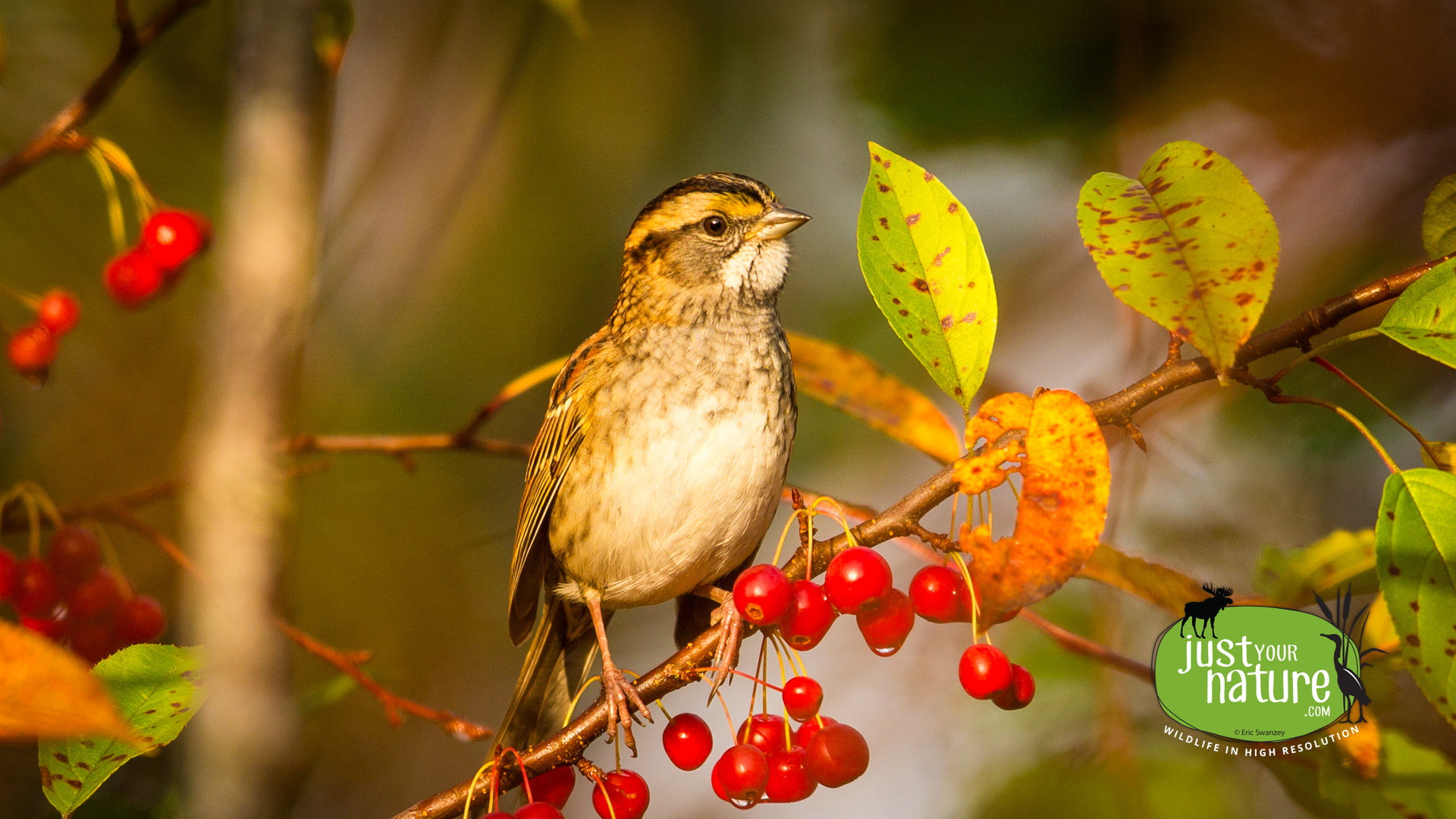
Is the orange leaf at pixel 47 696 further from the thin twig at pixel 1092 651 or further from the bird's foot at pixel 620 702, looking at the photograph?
the thin twig at pixel 1092 651

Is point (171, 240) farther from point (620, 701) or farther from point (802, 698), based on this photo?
point (802, 698)

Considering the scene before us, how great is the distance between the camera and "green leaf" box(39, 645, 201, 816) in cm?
101

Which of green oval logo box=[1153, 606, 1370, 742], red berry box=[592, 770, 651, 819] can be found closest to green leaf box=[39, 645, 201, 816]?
red berry box=[592, 770, 651, 819]

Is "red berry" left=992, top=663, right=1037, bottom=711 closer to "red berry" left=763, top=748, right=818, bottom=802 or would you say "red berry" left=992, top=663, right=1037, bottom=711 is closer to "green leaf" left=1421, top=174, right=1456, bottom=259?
"red berry" left=763, top=748, right=818, bottom=802

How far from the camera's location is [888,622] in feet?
4.03

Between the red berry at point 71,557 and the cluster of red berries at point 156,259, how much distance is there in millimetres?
446

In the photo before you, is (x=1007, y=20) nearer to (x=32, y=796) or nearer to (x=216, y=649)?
(x=216, y=649)

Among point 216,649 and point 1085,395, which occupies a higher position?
point 1085,395

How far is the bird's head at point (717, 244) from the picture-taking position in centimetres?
195

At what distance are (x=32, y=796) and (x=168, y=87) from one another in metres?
2.34

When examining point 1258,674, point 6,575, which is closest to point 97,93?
point 6,575

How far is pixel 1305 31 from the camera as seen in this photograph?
271 centimetres

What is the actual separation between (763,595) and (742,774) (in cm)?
25

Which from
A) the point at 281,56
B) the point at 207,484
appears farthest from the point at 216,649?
the point at 281,56
